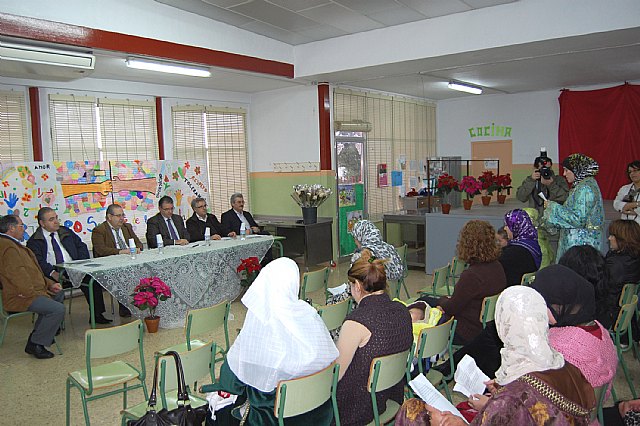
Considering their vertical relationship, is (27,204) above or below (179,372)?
above

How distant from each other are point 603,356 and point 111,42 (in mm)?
4995

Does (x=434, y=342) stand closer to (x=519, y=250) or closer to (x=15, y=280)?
(x=519, y=250)

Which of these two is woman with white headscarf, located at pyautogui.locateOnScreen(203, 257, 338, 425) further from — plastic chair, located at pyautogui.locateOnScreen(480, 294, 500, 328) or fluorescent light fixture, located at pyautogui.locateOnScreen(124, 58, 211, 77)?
fluorescent light fixture, located at pyautogui.locateOnScreen(124, 58, 211, 77)

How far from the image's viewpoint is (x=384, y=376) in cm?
252

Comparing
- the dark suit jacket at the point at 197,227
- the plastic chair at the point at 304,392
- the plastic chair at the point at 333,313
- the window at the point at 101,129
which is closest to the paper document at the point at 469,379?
the plastic chair at the point at 304,392

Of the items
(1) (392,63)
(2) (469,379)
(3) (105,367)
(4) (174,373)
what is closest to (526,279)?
(2) (469,379)

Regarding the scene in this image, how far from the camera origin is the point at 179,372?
7.47 ft

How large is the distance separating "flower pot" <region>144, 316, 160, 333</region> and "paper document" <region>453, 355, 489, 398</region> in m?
3.75

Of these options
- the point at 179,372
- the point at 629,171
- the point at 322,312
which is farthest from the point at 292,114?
the point at 179,372

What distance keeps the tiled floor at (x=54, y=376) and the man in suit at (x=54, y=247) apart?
372 mm

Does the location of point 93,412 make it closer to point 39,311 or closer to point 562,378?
point 39,311

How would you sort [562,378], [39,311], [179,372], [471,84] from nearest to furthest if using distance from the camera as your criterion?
[562,378], [179,372], [39,311], [471,84]

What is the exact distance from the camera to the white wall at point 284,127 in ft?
27.1

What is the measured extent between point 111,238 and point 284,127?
363 cm
